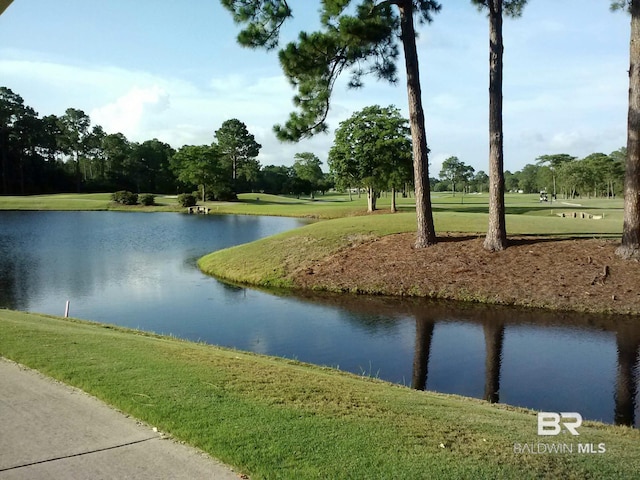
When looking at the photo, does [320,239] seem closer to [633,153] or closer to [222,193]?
[633,153]

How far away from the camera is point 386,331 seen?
13.9 m

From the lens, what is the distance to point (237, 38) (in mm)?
18703

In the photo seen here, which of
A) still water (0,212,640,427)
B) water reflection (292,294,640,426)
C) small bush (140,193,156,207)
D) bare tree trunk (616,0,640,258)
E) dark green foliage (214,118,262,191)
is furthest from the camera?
dark green foliage (214,118,262,191)

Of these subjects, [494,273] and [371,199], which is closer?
[494,273]

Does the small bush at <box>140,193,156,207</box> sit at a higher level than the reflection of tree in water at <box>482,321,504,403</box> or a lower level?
higher

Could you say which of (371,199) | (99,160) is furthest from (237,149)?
(371,199)

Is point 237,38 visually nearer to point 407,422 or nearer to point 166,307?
point 166,307

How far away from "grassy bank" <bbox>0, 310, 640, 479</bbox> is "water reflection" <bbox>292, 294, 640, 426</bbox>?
1.68 m

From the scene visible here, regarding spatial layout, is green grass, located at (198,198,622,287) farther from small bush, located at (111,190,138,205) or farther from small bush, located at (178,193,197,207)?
small bush, located at (111,190,138,205)

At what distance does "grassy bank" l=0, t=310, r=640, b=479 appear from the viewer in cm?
439

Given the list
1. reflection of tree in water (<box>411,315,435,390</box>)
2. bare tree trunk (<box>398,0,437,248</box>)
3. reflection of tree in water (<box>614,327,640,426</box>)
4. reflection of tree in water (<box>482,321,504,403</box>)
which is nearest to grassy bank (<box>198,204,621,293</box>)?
bare tree trunk (<box>398,0,437,248</box>)

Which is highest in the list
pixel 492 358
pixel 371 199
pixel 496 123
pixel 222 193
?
pixel 496 123

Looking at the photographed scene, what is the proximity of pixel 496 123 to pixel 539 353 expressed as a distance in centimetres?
1006

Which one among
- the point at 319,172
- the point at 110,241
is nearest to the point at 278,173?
the point at 319,172
